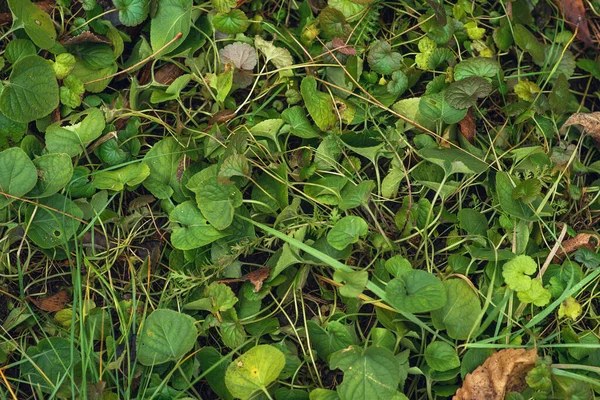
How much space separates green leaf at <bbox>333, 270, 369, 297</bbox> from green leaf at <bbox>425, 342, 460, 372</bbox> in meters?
0.29

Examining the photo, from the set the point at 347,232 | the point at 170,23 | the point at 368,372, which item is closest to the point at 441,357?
the point at 368,372

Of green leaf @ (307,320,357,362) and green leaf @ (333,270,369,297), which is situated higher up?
green leaf @ (333,270,369,297)

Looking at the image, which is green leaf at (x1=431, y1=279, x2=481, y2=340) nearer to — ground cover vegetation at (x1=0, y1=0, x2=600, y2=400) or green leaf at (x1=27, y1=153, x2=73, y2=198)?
ground cover vegetation at (x1=0, y1=0, x2=600, y2=400)

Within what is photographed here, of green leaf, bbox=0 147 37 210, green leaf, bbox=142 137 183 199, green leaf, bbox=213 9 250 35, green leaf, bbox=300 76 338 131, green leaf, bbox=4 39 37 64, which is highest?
green leaf, bbox=213 9 250 35

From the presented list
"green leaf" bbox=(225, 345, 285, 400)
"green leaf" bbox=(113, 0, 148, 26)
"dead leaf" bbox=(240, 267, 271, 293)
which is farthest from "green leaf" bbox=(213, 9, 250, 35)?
"green leaf" bbox=(225, 345, 285, 400)

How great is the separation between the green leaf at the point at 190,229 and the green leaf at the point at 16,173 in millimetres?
421

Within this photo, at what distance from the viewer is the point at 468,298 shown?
1.82 meters

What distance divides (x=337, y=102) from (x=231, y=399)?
0.97m

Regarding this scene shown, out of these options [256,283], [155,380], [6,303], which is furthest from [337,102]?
[6,303]

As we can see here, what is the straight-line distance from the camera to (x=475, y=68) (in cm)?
204

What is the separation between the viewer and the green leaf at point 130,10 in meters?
1.98

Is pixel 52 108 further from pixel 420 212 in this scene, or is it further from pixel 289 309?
pixel 420 212

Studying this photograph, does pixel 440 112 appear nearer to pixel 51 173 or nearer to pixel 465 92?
pixel 465 92

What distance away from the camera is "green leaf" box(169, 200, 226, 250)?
1837 mm
